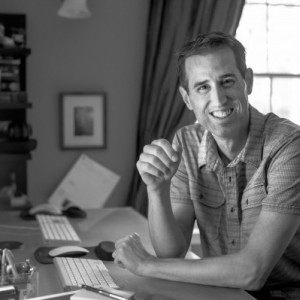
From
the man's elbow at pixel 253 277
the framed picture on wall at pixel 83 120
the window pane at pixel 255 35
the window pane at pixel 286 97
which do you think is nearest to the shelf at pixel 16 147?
the framed picture on wall at pixel 83 120

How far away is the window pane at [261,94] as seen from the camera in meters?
3.31

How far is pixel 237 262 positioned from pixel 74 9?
1.88 m

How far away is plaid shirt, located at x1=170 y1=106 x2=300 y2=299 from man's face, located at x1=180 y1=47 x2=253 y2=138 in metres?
0.06

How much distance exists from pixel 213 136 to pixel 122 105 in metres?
1.47

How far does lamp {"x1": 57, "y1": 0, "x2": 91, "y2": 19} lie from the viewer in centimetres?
273

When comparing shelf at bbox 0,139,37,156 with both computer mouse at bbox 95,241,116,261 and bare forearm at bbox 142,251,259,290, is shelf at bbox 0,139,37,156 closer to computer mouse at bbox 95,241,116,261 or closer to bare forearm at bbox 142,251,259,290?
computer mouse at bbox 95,241,116,261

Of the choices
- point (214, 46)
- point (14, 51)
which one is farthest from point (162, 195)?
point (14, 51)

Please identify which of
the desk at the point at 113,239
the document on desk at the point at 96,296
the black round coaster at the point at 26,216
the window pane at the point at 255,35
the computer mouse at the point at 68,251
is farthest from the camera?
the window pane at the point at 255,35

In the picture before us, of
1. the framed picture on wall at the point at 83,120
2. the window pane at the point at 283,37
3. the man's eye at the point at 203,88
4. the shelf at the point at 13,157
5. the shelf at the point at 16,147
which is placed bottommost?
the shelf at the point at 13,157

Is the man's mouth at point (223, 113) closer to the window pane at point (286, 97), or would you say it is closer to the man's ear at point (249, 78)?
the man's ear at point (249, 78)

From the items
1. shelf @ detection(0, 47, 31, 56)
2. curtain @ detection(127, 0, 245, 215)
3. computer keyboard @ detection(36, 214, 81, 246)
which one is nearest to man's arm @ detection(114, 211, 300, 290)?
computer keyboard @ detection(36, 214, 81, 246)

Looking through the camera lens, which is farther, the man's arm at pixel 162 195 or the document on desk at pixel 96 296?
the man's arm at pixel 162 195

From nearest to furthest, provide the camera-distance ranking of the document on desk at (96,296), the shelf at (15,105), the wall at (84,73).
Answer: the document on desk at (96,296)
the shelf at (15,105)
the wall at (84,73)

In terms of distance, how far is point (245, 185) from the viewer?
1.52m
